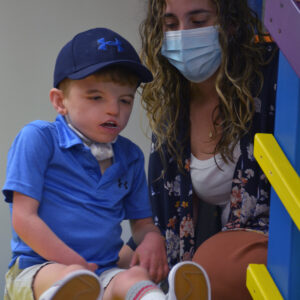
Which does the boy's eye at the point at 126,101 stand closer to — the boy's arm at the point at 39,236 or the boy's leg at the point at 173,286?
the boy's arm at the point at 39,236

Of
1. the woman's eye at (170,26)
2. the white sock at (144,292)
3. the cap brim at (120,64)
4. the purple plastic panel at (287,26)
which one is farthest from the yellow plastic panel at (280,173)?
the woman's eye at (170,26)

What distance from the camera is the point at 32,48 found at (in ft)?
7.67

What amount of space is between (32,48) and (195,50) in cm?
100

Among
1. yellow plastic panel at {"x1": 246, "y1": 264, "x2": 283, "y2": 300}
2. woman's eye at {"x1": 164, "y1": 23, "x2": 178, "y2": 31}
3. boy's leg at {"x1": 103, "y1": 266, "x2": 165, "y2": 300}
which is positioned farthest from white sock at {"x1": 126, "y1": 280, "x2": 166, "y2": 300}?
woman's eye at {"x1": 164, "y1": 23, "x2": 178, "y2": 31}

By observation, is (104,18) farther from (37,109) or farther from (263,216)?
(263,216)

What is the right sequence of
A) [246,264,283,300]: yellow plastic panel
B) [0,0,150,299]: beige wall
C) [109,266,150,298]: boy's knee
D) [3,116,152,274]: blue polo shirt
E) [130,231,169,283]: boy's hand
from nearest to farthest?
[246,264,283,300]: yellow plastic panel
[109,266,150,298]: boy's knee
[3,116,152,274]: blue polo shirt
[130,231,169,283]: boy's hand
[0,0,150,299]: beige wall

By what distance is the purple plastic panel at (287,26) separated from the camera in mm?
958

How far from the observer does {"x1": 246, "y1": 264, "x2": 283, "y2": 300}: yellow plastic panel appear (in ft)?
3.56

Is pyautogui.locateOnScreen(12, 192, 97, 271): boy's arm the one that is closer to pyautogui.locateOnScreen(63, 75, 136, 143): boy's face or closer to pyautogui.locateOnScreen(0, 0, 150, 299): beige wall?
pyautogui.locateOnScreen(63, 75, 136, 143): boy's face

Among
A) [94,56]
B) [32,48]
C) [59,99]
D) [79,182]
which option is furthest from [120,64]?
[32,48]

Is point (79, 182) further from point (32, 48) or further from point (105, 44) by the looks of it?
point (32, 48)

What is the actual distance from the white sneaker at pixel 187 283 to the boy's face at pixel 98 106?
455mm

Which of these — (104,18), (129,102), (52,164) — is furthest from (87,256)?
(104,18)

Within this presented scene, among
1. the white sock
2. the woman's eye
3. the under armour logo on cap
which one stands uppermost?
the under armour logo on cap
